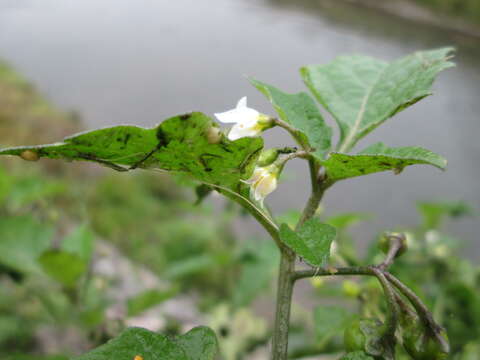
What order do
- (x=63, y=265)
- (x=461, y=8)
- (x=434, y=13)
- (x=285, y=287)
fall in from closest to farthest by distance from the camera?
(x=285, y=287) → (x=63, y=265) → (x=461, y=8) → (x=434, y=13)

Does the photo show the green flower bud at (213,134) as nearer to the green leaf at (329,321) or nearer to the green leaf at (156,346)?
the green leaf at (156,346)

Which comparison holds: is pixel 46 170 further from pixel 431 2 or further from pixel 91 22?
pixel 431 2

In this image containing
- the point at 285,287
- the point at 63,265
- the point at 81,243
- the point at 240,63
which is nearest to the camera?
the point at 285,287

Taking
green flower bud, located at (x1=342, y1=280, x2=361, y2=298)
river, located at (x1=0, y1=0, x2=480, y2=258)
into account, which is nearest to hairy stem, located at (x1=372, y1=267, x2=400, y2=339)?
green flower bud, located at (x1=342, y1=280, x2=361, y2=298)

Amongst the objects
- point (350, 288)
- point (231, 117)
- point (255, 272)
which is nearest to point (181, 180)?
point (231, 117)

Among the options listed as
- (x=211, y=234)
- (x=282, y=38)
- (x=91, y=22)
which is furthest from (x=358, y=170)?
(x=91, y=22)

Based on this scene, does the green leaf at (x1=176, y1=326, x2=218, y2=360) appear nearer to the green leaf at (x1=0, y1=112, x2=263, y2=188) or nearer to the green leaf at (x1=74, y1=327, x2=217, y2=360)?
the green leaf at (x1=74, y1=327, x2=217, y2=360)

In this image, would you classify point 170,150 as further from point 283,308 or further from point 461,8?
point 461,8
